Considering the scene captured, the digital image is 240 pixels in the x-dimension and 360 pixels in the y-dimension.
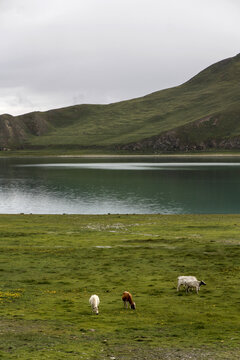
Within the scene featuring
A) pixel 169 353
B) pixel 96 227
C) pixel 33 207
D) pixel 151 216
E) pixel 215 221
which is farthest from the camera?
pixel 33 207

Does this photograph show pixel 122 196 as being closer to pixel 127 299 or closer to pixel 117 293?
pixel 117 293

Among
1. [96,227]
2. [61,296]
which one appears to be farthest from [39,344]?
[96,227]

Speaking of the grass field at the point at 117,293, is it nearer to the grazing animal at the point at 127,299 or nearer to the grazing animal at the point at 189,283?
the grazing animal at the point at 127,299

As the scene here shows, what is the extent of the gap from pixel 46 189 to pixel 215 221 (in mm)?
74808

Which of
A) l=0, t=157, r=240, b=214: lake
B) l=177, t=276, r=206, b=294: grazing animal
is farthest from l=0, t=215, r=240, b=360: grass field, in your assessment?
l=0, t=157, r=240, b=214: lake

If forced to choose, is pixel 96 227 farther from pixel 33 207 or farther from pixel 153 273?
pixel 33 207

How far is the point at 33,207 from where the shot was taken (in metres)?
101

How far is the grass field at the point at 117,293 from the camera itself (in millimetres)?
20891

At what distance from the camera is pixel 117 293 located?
3094 centimetres

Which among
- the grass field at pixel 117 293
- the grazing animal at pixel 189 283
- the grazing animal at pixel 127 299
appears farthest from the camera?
the grazing animal at pixel 189 283

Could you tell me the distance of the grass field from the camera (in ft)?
68.5

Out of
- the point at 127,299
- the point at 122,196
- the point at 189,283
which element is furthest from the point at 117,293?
the point at 122,196

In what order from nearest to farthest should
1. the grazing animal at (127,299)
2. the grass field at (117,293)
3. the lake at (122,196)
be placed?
the grass field at (117,293) < the grazing animal at (127,299) < the lake at (122,196)

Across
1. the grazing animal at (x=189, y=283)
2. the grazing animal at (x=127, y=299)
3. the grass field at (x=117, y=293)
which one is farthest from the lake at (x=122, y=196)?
the grazing animal at (x=127, y=299)
